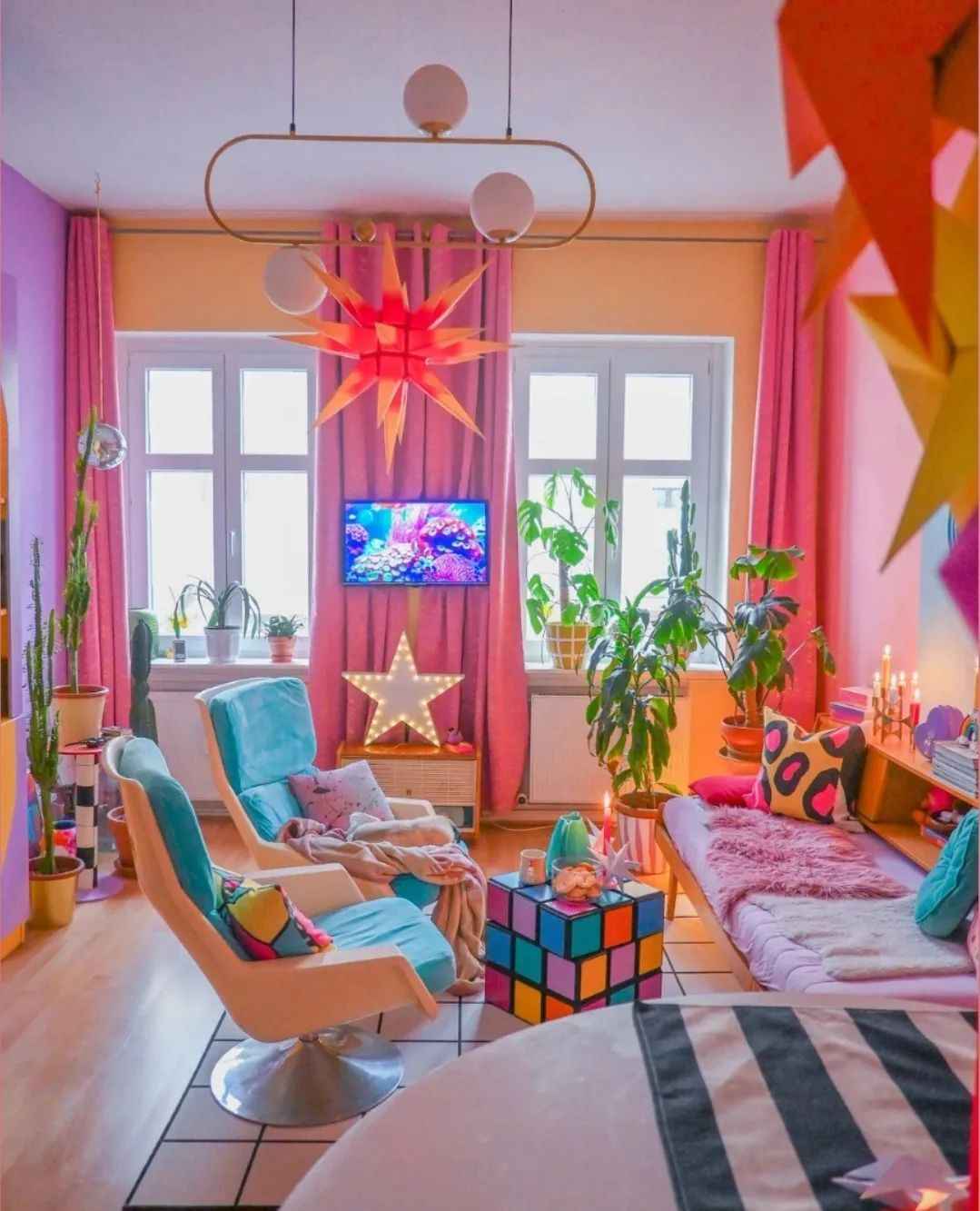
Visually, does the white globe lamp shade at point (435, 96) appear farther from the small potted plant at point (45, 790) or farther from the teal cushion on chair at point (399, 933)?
the small potted plant at point (45, 790)

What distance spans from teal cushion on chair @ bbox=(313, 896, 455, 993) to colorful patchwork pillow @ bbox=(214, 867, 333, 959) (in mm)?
197

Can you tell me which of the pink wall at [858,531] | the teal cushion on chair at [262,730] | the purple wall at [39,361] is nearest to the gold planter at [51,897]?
the teal cushion on chair at [262,730]

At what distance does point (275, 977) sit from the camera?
6.97 feet

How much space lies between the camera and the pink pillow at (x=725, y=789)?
3576 mm

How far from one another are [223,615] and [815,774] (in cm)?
285

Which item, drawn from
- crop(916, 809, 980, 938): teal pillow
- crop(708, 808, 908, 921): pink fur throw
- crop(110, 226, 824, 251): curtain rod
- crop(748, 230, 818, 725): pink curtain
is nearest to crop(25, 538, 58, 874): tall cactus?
crop(110, 226, 824, 251): curtain rod

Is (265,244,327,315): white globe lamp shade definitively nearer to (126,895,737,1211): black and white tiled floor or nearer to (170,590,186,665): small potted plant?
(126,895,737,1211): black and white tiled floor

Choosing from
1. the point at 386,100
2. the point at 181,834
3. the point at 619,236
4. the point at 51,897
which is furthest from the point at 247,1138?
the point at 619,236

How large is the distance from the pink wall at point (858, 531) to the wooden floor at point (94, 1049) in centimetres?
249

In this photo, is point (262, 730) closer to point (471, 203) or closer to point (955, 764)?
point (471, 203)

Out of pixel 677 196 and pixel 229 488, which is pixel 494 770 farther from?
pixel 677 196

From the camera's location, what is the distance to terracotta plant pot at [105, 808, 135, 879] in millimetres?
3904

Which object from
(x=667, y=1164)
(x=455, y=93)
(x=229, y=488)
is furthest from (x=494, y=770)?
(x=667, y=1164)

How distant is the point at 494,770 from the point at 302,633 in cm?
123
